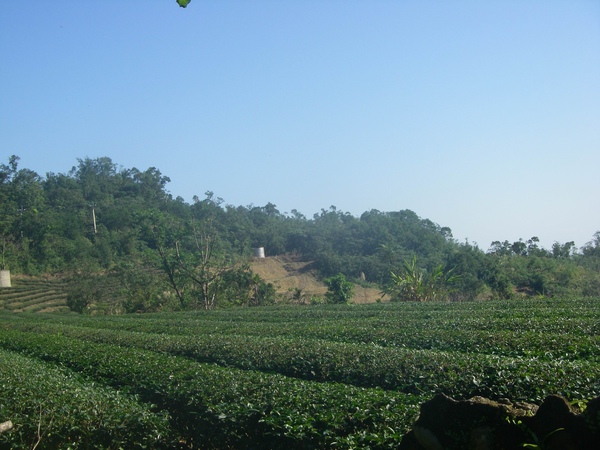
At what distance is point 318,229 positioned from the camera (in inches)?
2854

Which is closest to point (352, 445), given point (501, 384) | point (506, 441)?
point (506, 441)

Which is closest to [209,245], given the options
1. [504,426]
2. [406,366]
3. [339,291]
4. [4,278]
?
[339,291]

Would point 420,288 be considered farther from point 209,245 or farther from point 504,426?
point 504,426

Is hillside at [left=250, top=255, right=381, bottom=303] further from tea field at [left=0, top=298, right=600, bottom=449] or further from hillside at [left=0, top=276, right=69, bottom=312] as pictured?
tea field at [left=0, top=298, right=600, bottom=449]

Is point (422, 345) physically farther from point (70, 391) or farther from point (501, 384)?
point (70, 391)

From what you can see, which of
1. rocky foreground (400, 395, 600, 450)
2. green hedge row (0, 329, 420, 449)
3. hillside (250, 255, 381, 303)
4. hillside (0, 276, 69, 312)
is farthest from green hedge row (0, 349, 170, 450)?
hillside (250, 255, 381, 303)

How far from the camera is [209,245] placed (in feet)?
126

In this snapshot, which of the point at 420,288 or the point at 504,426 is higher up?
the point at 504,426

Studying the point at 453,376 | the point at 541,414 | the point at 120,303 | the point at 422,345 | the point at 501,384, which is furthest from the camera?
the point at 120,303

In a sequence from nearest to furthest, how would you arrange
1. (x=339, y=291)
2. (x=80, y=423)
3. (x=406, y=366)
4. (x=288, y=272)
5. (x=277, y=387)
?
1. (x=80, y=423)
2. (x=277, y=387)
3. (x=406, y=366)
4. (x=339, y=291)
5. (x=288, y=272)

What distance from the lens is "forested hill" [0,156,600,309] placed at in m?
36.0

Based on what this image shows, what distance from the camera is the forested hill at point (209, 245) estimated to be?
1416 inches

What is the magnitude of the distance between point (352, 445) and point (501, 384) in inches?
88.1

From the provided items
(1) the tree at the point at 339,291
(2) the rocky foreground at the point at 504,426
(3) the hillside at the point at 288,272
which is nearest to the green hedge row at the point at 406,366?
(2) the rocky foreground at the point at 504,426
